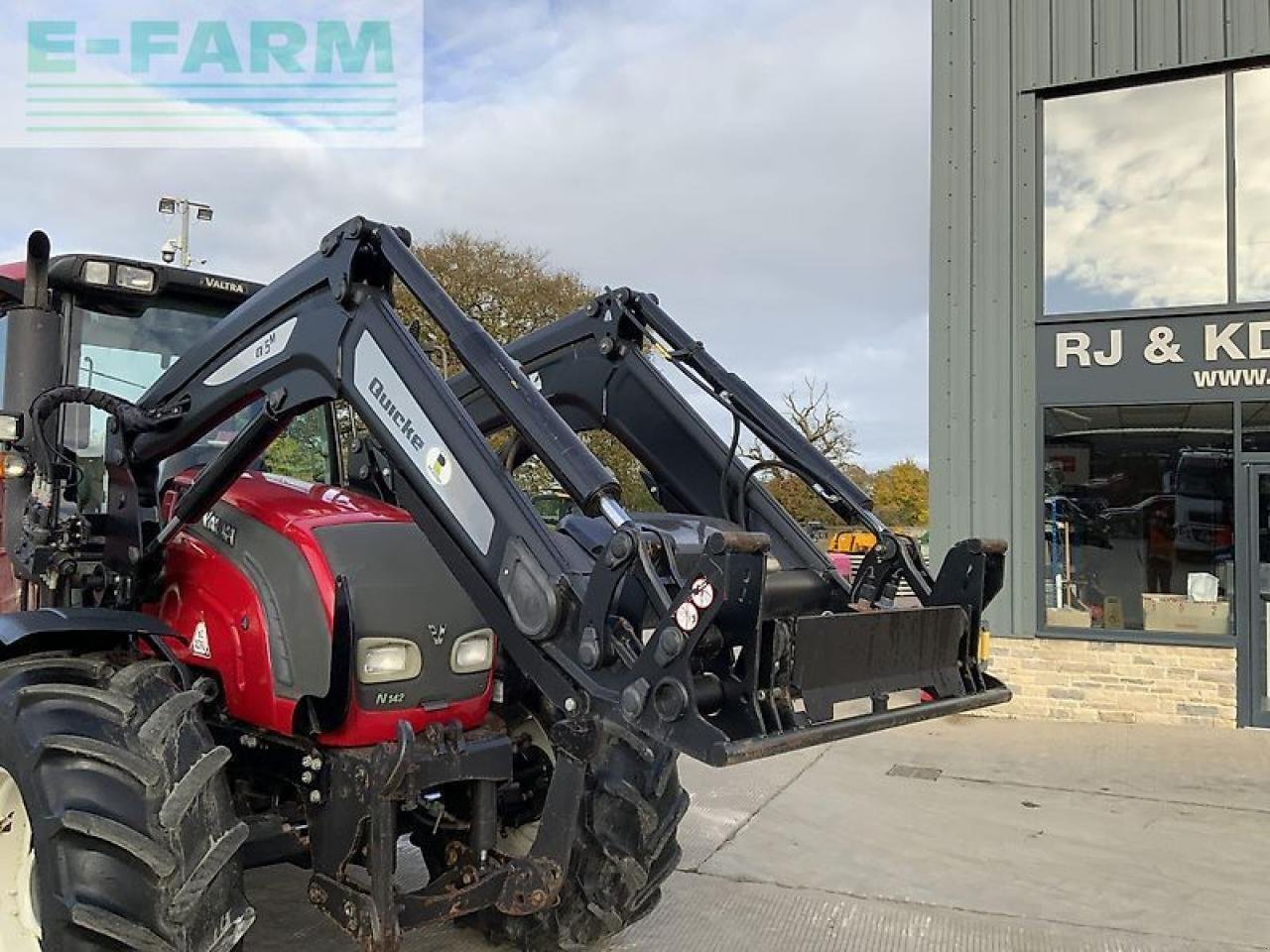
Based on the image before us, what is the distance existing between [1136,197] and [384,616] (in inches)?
374

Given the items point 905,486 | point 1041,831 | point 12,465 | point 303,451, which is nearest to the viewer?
point 12,465

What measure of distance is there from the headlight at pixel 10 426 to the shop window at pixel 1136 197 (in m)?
9.08

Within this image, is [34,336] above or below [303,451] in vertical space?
above

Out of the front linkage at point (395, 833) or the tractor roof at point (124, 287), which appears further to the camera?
the tractor roof at point (124, 287)

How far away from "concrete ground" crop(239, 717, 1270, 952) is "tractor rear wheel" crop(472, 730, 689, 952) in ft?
2.00

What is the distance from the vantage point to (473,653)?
3566 mm

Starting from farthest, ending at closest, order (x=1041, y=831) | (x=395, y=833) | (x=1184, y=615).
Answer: (x=1184, y=615) → (x=1041, y=831) → (x=395, y=833)

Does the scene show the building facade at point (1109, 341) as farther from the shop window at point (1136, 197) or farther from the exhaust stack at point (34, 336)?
the exhaust stack at point (34, 336)

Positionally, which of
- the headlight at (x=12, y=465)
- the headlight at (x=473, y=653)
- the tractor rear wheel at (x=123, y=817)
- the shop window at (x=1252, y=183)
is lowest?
the tractor rear wheel at (x=123, y=817)

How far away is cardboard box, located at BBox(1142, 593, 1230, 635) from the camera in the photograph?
31.9ft

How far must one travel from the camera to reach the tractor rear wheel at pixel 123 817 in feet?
9.05

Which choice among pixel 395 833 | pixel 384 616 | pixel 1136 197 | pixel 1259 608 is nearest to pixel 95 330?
pixel 384 616

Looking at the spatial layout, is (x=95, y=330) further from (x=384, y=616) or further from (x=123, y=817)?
(x=123, y=817)

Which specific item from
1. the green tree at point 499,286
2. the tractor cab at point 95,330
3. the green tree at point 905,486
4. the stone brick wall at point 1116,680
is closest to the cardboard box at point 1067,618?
the stone brick wall at point 1116,680
